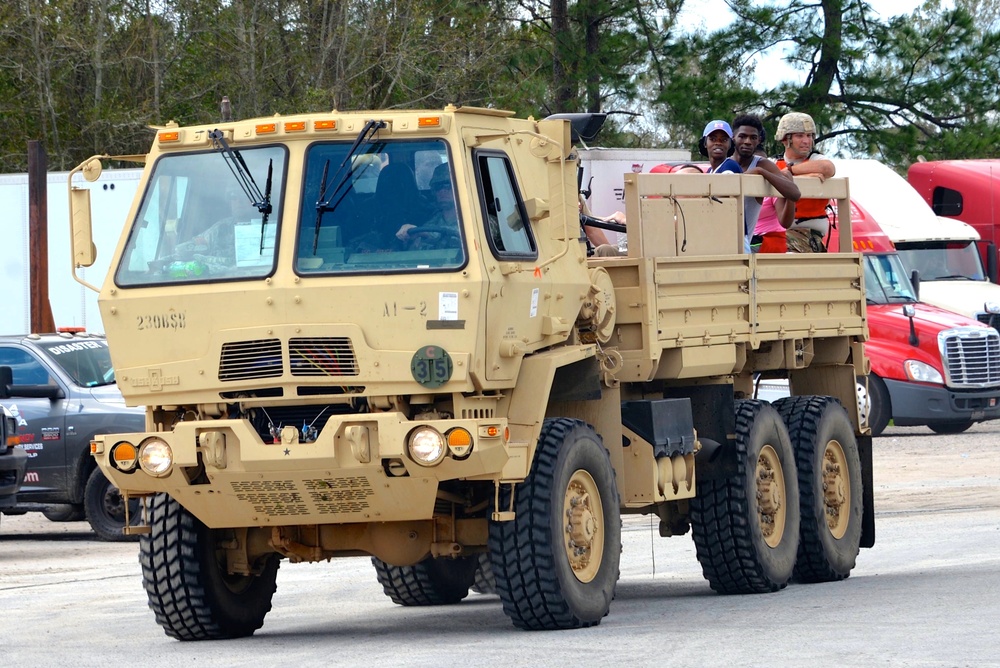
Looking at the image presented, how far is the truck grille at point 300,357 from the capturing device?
28.8 ft

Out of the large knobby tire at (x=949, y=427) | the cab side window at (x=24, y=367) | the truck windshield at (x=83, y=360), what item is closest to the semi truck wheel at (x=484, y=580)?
the truck windshield at (x=83, y=360)

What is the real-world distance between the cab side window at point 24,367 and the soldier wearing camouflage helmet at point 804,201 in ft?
23.4

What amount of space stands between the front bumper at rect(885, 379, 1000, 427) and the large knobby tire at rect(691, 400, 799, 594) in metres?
13.3

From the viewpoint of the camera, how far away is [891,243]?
83.3ft

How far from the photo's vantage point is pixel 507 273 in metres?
9.02

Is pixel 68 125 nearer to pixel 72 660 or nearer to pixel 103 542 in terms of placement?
pixel 103 542

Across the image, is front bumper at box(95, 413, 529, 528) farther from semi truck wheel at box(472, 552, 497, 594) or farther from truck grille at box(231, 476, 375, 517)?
semi truck wheel at box(472, 552, 497, 594)

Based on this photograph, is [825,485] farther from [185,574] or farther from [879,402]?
[879,402]

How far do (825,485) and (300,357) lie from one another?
5151mm

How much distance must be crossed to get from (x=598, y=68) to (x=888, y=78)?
5.54 m

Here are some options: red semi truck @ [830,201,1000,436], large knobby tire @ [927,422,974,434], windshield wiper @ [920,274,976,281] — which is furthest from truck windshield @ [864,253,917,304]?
windshield wiper @ [920,274,976,281]

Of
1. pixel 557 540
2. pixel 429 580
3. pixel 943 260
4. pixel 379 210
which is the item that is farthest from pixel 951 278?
pixel 379 210

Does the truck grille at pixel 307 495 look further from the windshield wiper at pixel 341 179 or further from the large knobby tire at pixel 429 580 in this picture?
the large knobby tire at pixel 429 580

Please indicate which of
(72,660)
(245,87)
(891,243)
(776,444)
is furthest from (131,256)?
(245,87)
